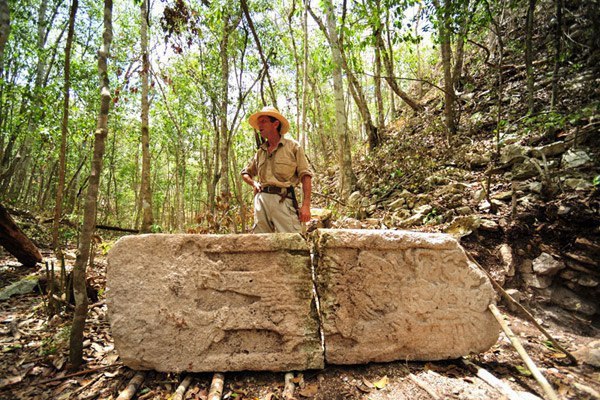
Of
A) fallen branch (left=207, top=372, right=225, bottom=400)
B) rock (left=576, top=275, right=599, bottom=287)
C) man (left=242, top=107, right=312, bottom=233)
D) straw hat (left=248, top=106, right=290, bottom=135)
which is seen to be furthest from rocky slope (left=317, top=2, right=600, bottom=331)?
fallen branch (left=207, top=372, right=225, bottom=400)

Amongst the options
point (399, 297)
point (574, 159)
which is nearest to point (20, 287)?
point (399, 297)

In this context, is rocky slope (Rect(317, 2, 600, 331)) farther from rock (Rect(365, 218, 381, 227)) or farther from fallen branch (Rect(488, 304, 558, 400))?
fallen branch (Rect(488, 304, 558, 400))

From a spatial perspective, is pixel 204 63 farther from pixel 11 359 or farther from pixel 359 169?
pixel 11 359

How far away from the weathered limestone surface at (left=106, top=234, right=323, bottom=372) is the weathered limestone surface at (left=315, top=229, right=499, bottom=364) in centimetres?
23

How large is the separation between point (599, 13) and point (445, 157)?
3.10 m

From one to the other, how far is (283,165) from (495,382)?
2.44 m

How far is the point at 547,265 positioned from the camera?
10.3 feet

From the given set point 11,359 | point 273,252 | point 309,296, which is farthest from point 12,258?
point 309,296

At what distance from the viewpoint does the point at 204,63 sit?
8578mm

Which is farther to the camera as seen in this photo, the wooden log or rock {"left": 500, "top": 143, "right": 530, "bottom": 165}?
rock {"left": 500, "top": 143, "right": 530, "bottom": 165}

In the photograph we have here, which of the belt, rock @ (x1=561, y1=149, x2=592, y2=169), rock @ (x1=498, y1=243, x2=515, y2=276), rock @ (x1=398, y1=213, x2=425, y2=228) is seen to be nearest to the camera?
the belt

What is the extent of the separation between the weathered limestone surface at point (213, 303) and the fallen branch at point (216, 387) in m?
0.07

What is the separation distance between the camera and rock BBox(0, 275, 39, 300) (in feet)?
10.5

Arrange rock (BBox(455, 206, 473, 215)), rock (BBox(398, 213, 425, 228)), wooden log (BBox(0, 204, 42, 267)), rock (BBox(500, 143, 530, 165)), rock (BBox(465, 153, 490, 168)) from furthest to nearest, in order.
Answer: rock (BBox(465, 153, 490, 168))
rock (BBox(398, 213, 425, 228))
rock (BBox(500, 143, 530, 165))
rock (BBox(455, 206, 473, 215))
wooden log (BBox(0, 204, 42, 267))
